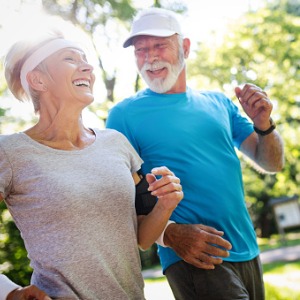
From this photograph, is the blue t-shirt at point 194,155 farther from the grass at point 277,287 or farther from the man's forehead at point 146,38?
the grass at point 277,287

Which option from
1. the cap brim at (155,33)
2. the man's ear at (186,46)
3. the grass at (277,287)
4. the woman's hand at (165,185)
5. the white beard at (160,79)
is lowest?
the grass at (277,287)

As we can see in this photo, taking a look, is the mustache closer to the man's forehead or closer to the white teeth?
the man's forehead

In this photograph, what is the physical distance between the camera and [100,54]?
1131 cm

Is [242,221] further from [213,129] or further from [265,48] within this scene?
[265,48]

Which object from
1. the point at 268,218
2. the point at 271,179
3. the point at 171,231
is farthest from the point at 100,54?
the point at 268,218

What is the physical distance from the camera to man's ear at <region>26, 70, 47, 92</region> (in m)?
2.13

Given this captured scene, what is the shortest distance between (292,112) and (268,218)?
47.9ft

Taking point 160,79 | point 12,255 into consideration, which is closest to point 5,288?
point 160,79

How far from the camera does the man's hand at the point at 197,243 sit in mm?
2371

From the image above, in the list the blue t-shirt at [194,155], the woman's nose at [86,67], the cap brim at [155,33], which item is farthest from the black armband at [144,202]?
the cap brim at [155,33]

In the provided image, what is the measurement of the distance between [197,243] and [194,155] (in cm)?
50

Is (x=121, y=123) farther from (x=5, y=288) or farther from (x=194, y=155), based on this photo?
(x=5, y=288)

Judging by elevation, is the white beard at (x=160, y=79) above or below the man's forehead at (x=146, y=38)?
below

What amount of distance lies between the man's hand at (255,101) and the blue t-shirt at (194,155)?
179mm
